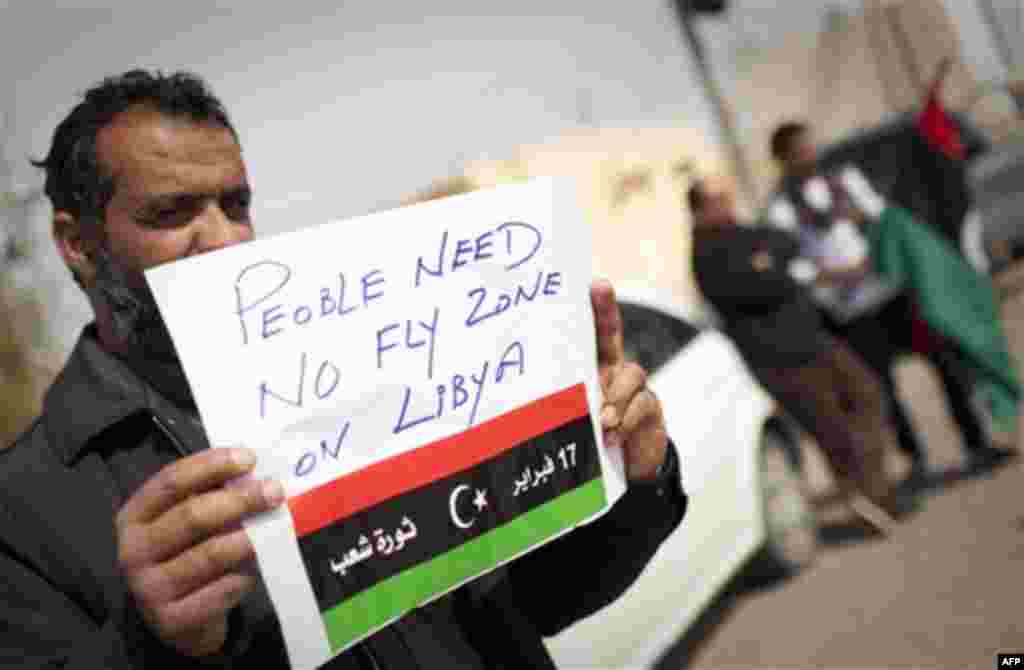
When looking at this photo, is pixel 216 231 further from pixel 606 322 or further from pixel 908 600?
pixel 908 600

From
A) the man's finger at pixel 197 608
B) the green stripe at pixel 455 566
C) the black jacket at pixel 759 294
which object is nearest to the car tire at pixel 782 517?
the black jacket at pixel 759 294

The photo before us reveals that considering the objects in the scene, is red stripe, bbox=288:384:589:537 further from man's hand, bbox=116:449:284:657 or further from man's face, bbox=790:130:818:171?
man's face, bbox=790:130:818:171

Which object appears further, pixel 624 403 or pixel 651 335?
pixel 651 335

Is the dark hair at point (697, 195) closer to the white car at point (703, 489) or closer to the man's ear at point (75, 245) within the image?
the white car at point (703, 489)

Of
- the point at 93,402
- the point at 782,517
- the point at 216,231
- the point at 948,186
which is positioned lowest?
the point at 782,517

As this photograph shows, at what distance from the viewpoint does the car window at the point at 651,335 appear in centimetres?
411

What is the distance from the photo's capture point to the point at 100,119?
1364mm

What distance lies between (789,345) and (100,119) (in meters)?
3.98

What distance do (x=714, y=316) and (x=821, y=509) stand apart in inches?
61.7

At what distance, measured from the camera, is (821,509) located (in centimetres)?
603

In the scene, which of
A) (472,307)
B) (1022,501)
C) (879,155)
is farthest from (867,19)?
(472,307)

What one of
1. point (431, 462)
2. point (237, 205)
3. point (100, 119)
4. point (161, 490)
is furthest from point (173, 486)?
point (100, 119)

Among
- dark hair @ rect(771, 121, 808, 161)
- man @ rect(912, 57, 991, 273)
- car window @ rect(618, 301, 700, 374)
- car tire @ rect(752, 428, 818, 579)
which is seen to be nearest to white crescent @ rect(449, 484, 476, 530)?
car window @ rect(618, 301, 700, 374)

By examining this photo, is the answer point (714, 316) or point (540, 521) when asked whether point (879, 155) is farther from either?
point (540, 521)
